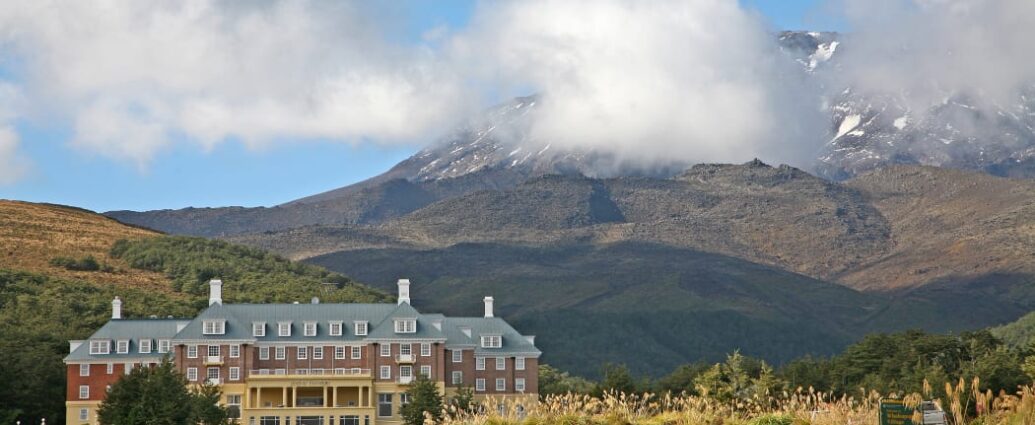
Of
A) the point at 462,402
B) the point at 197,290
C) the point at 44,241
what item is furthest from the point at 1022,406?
the point at 44,241

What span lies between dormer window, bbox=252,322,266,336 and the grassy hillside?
1220 cm

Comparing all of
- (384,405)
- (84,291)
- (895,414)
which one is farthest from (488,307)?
(895,414)

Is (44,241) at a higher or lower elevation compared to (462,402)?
higher

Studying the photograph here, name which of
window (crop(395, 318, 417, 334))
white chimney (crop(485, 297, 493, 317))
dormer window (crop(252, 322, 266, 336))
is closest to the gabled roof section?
dormer window (crop(252, 322, 266, 336))

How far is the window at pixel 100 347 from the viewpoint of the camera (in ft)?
330

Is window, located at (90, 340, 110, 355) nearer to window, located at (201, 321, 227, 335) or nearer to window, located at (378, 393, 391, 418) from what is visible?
window, located at (201, 321, 227, 335)

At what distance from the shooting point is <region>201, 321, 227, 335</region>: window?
101000mm

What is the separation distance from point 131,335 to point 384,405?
16.6m

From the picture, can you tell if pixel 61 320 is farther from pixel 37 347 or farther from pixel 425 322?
pixel 425 322

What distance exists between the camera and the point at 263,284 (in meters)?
169

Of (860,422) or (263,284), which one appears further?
(263,284)

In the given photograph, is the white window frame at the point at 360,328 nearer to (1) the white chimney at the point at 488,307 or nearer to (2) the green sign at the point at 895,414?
(1) the white chimney at the point at 488,307

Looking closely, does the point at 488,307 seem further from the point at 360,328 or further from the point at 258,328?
the point at 258,328

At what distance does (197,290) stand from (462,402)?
84.5m
